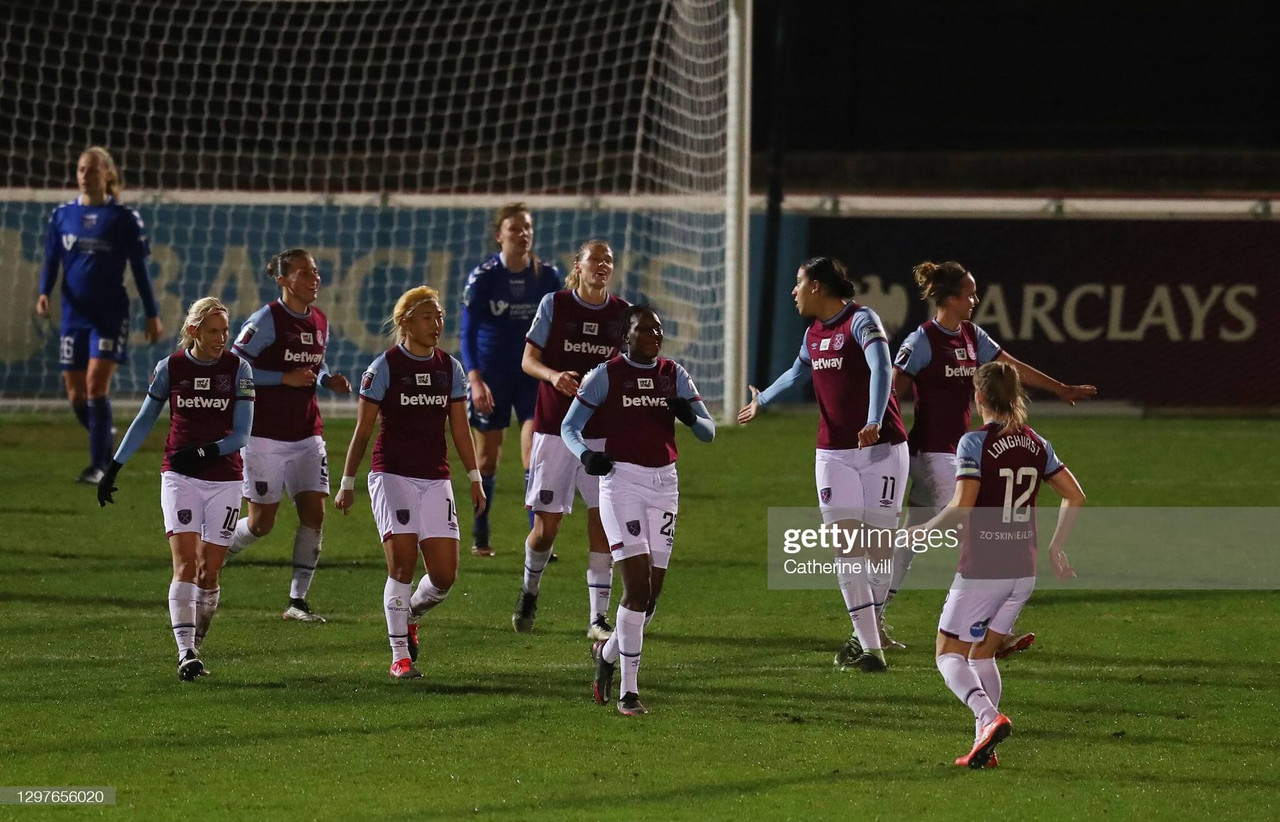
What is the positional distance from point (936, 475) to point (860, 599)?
959mm

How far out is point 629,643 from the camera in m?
6.98

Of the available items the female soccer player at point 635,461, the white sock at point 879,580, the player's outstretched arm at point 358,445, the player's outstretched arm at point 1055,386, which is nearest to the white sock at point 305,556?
the player's outstretched arm at point 358,445

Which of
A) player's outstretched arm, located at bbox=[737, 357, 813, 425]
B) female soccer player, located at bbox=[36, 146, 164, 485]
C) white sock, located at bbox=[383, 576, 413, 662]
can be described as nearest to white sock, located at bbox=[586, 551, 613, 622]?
player's outstretched arm, located at bbox=[737, 357, 813, 425]

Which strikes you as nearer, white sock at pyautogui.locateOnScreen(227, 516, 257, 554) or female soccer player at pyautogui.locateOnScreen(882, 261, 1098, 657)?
female soccer player at pyautogui.locateOnScreen(882, 261, 1098, 657)

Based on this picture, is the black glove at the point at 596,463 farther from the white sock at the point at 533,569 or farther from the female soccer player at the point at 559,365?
the white sock at the point at 533,569

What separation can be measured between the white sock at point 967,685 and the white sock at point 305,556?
3.94 m

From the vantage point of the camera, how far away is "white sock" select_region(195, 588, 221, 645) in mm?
7832

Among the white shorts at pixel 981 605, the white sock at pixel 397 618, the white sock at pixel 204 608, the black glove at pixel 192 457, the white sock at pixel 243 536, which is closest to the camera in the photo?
the white shorts at pixel 981 605

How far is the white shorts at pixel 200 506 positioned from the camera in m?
7.55

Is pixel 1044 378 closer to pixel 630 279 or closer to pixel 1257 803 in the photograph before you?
pixel 1257 803

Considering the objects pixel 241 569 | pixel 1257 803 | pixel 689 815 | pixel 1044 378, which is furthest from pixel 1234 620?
pixel 241 569

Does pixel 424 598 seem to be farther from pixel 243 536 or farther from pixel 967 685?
pixel 967 685

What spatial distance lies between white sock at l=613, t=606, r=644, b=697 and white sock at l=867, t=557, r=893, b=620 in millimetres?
1504

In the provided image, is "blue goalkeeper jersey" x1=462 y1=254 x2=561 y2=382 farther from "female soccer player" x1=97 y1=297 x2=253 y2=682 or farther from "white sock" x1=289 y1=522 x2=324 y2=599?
"female soccer player" x1=97 y1=297 x2=253 y2=682
